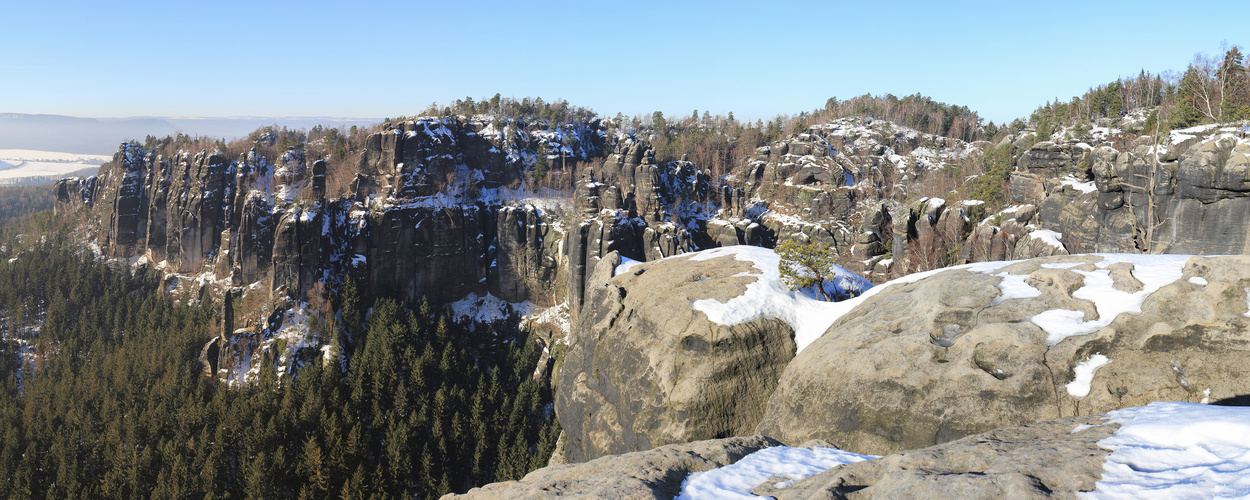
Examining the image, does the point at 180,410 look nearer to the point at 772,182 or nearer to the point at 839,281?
the point at 839,281

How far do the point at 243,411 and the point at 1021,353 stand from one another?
189 feet

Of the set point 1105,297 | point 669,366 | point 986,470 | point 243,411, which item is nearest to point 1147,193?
point 1105,297

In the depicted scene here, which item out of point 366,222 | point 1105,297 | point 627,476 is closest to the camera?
point 627,476

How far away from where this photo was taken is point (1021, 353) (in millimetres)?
16297

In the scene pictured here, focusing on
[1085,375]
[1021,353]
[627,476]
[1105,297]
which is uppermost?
[1105,297]

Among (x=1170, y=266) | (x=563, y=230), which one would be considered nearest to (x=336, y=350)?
(x=563, y=230)

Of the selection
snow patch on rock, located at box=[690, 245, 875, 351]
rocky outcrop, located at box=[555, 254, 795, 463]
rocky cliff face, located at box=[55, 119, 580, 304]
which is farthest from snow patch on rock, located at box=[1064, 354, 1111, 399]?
rocky cliff face, located at box=[55, 119, 580, 304]

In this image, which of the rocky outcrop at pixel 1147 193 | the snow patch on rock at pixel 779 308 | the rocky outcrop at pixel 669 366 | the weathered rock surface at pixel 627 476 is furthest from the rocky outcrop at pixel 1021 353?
the rocky outcrop at pixel 1147 193

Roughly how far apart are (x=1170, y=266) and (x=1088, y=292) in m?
2.69

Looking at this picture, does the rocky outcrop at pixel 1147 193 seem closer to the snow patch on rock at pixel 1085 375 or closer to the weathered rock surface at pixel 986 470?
the snow patch on rock at pixel 1085 375

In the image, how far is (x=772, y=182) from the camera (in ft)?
294

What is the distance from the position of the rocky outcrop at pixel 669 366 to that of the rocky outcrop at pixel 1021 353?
1882mm

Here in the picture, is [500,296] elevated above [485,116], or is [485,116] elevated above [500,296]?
[485,116]

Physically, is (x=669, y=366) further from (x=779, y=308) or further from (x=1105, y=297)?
(x=1105, y=297)
